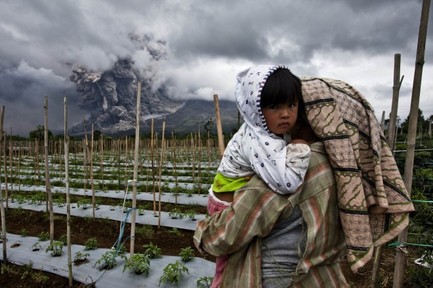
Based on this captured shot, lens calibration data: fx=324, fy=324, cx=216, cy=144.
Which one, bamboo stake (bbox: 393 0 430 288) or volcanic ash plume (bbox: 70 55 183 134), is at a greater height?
volcanic ash plume (bbox: 70 55 183 134)

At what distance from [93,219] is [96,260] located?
100 inches

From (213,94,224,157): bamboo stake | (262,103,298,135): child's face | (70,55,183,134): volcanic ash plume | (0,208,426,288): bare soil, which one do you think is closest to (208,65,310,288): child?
(262,103,298,135): child's face

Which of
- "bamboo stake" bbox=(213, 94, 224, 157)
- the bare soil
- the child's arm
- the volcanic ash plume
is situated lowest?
the bare soil

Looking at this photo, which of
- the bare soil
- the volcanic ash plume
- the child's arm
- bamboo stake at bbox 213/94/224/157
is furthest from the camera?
the volcanic ash plume

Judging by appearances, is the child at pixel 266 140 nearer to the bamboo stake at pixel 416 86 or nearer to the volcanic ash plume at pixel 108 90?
the bamboo stake at pixel 416 86

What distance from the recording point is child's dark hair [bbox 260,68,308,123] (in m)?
0.95

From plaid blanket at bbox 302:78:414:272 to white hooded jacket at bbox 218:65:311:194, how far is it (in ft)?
0.36

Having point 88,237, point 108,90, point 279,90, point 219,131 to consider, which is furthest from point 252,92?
point 108,90

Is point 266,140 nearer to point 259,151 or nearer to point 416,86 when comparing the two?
point 259,151

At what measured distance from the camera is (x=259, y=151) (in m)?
0.93

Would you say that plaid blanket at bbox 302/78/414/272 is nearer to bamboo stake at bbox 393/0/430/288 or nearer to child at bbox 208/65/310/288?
child at bbox 208/65/310/288

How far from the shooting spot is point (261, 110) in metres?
0.96

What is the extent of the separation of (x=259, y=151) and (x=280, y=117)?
0.13 m

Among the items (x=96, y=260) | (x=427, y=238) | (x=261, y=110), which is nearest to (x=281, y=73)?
(x=261, y=110)
